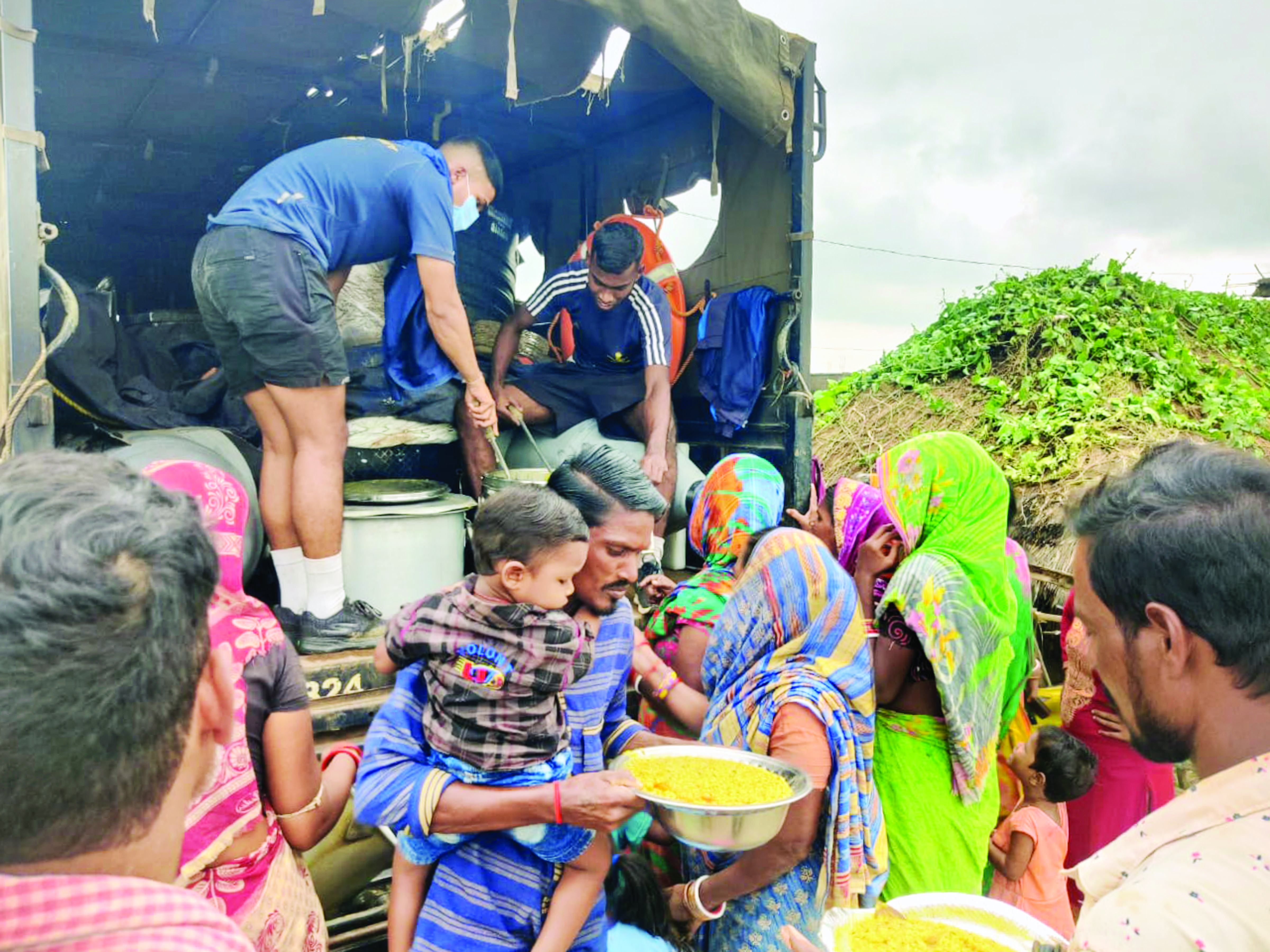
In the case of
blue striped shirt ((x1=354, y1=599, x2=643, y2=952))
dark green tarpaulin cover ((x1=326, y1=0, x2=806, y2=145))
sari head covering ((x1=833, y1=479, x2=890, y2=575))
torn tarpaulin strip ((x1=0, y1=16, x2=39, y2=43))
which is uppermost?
dark green tarpaulin cover ((x1=326, y1=0, x2=806, y2=145))

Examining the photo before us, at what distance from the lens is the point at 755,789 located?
1645 mm

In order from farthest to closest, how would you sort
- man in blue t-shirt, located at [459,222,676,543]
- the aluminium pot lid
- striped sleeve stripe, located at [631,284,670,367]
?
1. striped sleeve stripe, located at [631,284,670,367]
2. man in blue t-shirt, located at [459,222,676,543]
3. the aluminium pot lid

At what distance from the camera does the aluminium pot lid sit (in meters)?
3.15

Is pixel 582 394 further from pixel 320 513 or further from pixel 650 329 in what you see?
pixel 320 513

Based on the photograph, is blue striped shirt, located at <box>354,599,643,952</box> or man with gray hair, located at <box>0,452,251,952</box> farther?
blue striped shirt, located at <box>354,599,643,952</box>

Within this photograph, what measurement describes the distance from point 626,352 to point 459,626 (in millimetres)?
3114

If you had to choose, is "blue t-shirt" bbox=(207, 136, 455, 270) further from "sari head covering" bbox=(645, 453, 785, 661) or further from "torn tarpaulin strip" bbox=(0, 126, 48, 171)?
"sari head covering" bbox=(645, 453, 785, 661)

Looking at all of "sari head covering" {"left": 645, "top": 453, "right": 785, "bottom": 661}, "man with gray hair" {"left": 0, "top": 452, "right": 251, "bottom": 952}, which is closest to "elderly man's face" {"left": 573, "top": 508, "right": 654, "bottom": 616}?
"sari head covering" {"left": 645, "top": 453, "right": 785, "bottom": 661}

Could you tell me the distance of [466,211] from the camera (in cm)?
351

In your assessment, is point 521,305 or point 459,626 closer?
point 459,626

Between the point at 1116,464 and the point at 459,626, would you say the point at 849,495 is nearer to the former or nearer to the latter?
the point at 459,626

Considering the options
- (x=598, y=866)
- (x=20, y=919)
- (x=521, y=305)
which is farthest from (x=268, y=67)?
(x=20, y=919)

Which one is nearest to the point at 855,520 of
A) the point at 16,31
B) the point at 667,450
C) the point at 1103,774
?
the point at 1103,774

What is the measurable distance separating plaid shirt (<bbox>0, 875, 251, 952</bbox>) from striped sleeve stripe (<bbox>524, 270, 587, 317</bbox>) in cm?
416
